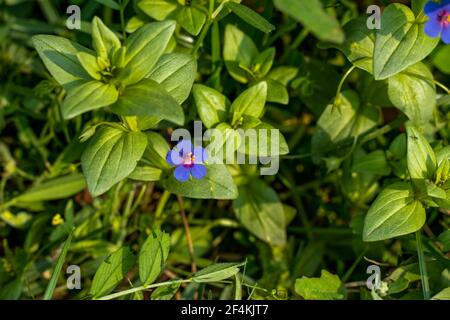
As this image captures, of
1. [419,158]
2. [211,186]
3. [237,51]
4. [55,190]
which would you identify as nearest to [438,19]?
[419,158]

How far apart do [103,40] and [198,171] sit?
1.79 feet

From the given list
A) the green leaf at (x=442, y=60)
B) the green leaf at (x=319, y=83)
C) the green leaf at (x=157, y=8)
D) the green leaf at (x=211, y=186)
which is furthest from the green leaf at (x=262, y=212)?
the green leaf at (x=442, y=60)

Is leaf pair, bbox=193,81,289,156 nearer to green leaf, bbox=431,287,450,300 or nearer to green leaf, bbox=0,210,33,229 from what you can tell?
green leaf, bbox=431,287,450,300

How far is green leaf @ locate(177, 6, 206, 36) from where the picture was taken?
2359mm

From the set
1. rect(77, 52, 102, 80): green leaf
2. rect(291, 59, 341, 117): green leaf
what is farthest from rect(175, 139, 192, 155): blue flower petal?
rect(291, 59, 341, 117): green leaf

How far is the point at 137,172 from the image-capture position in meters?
2.36

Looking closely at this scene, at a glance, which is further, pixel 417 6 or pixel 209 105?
pixel 209 105

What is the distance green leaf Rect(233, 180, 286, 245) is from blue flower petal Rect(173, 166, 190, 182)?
23.1 inches

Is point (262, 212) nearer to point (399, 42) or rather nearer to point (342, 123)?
point (342, 123)

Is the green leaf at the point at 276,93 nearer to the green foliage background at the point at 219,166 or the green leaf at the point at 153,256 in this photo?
the green foliage background at the point at 219,166

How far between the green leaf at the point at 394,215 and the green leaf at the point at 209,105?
2.17ft

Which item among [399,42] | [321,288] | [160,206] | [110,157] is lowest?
[321,288]

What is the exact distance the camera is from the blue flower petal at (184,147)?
7.34 feet

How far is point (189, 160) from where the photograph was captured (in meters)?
2.26
